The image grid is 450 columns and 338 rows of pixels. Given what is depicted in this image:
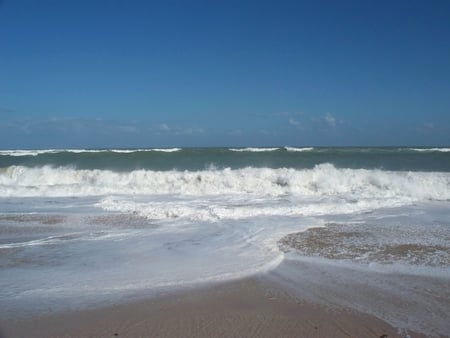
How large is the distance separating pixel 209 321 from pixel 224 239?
3.20 meters

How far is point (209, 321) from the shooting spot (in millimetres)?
3658

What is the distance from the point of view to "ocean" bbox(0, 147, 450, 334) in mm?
4484

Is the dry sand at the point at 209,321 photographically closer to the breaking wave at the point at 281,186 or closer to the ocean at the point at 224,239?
the ocean at the point at 224,239

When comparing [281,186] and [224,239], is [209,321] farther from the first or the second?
[281,186]

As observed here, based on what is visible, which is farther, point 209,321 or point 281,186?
point 281,186

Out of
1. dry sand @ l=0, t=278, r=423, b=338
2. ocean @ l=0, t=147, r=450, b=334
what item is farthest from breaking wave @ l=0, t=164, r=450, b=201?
dry sand @ l=0, t=278, r=423, b=338

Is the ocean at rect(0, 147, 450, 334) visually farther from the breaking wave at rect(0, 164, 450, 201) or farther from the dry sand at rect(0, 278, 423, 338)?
the dry sand at rect(0, 278, 423, 338)

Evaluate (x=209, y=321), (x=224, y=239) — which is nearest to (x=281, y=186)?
(x=224, y=239)

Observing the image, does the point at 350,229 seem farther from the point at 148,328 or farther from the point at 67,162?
the point at 67,162

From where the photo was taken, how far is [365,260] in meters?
5.48

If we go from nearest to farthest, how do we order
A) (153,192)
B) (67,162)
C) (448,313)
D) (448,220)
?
(448,313) < (448,220) < (153,192) < (67,162)

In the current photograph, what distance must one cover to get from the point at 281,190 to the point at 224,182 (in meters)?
2.27

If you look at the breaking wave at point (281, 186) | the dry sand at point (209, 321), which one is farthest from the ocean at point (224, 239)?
the dry sand at point (209, 321)

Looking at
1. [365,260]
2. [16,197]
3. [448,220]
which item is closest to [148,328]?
[365,260]
